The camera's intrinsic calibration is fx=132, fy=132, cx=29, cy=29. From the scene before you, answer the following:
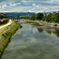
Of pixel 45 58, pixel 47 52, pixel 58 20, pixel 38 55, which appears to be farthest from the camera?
pixel 58 20

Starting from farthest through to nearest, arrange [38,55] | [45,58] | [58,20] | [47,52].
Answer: [58,20] < [47,52] < [38,55] < [45,58]

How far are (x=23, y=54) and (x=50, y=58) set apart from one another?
21.3 ft

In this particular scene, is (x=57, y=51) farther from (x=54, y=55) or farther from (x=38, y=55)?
(x=38, y=55)

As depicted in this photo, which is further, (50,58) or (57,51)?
(57,51)

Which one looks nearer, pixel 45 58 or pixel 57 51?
pixel 45 58

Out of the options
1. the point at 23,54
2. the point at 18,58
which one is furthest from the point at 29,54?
the point at 18,58

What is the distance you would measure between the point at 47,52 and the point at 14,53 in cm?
804

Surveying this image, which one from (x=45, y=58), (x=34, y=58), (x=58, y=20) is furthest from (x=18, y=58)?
(x=58, y=20)

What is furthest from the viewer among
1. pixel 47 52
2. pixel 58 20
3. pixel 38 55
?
pixel 58 20

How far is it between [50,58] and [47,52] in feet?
13.7

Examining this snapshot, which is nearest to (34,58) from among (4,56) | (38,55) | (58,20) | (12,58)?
(38,55)

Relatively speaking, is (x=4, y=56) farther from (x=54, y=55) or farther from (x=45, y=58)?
(x=54, y=55)

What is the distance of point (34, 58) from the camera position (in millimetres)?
28234

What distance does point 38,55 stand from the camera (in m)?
30.0
